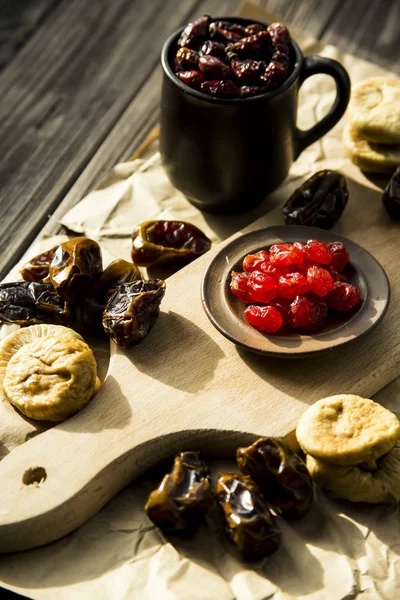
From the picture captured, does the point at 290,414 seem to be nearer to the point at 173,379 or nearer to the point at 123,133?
the point at 173,379

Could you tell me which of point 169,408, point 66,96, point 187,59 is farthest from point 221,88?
point 66,96

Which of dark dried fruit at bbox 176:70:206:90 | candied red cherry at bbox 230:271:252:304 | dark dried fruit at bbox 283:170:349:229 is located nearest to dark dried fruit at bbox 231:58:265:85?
dark dried fruit at bbox 176:70:206:90

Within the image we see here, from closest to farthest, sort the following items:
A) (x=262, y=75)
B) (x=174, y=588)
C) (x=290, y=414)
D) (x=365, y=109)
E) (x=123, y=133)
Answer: (x=174, y=588) < (x=290, y=414) < (x=262, y=75) < (x=365, y=109) < (x=123, y=133)

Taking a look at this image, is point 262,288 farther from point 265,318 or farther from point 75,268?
point 75,268

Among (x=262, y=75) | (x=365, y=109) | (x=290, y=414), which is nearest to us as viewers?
(x=290, y=414)

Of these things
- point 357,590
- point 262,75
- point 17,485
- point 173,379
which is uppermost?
point 262,75

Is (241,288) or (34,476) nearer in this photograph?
(34,476)

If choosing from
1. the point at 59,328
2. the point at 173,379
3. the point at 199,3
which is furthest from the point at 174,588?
the point at 199,3
